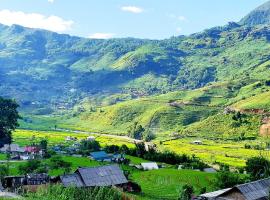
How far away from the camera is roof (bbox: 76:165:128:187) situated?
8031cm

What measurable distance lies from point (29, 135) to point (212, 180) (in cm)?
10724

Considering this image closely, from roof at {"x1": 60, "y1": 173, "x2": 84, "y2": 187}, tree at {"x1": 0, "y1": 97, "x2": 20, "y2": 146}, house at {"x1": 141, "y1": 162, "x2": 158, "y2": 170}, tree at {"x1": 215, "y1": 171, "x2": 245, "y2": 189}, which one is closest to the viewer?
roof at {"x1": 60, "y1": 173, "x2": 84, "y2": 187}

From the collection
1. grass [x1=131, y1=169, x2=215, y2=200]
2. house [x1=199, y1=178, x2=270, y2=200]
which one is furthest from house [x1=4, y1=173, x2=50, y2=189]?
house [x1=199, y1=178, x2=270, y2=200]

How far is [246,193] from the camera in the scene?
213ft

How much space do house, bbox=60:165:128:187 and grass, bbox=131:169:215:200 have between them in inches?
210

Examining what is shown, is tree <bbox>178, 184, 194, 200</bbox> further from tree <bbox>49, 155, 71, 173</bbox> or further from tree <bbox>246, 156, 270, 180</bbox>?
tree <bbox>49, 155, 71, 173</bbox>

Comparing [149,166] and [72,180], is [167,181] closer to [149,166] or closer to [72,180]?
[149,166]

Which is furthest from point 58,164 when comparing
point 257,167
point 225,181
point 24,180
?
point 257,167

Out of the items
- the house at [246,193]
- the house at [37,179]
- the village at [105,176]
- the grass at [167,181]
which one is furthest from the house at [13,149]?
the house at [246,193]

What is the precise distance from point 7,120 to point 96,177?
6150 cm

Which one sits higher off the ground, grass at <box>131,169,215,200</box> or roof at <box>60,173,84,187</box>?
roof at <box>60,173,84,187</box>

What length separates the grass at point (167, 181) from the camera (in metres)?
81.4

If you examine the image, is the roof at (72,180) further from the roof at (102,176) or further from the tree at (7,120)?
the tree at (7,120)

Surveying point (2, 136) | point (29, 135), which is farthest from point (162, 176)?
point (29, 135)
